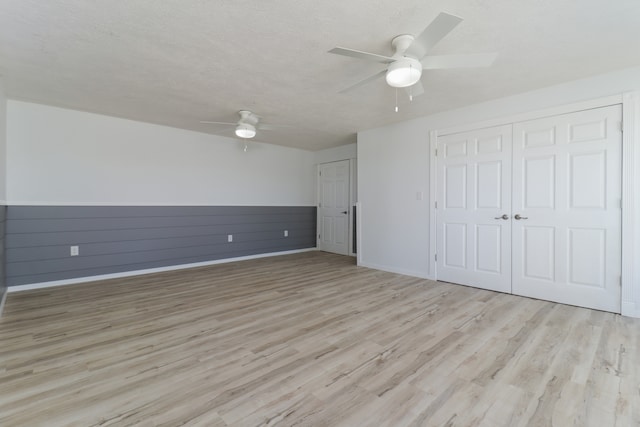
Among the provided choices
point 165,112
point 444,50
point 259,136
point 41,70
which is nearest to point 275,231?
point 259,136

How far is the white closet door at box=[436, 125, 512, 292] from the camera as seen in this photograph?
11.3 feet

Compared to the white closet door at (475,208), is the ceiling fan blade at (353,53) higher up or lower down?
higher up

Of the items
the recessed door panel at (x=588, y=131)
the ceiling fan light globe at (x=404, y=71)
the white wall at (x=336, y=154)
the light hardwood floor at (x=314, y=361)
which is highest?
the white wall at (x=336, y=154)

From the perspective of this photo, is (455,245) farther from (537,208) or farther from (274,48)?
(274,48)

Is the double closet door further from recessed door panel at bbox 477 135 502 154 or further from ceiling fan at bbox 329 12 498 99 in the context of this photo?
ceiling fan at bbox 329 12 498 99

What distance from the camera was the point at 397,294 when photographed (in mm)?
3375

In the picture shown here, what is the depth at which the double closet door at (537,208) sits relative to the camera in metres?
2.83

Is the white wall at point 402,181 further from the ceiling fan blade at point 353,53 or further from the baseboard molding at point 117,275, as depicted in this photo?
the baseboard molding at point 117,275

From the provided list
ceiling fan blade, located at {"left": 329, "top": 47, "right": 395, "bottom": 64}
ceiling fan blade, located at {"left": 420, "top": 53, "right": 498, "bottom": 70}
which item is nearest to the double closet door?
ceiling fan blade, located at {"left": 420, "top": 53, "right": 498, "bottom": 70}

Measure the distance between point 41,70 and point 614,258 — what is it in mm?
5976

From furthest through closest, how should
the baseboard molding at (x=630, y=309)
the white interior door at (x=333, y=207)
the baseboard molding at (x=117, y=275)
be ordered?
the white interior door at (x=333, y=207), the baseboard molding at (x=117, y=275), the baseboard molding at (x=630, y=309)

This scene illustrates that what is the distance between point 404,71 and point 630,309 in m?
3.15

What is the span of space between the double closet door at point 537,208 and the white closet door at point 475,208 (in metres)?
0.01

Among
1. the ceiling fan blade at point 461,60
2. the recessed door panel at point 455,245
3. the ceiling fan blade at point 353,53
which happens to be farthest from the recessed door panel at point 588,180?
the ceiling fan blade at point 353,53
